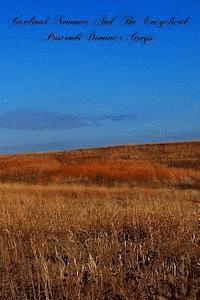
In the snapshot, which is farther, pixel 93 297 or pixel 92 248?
pixel 92 248

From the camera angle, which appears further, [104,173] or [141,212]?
[104,173]

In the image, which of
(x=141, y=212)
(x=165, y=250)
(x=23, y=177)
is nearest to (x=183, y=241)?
(x=165, y=250)

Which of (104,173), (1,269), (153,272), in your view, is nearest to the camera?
(153,272)

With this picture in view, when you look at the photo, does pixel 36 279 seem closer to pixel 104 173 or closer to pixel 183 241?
pixel 183 241

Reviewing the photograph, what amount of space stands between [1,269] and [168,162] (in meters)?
33.5

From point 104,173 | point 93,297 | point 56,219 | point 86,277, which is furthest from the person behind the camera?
point 104,173

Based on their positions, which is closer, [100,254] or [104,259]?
[104,259]

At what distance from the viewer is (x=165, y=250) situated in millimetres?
6258

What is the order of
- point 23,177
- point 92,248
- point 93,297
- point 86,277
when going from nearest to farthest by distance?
point 93,297 → point 86,277 → point 92,248 → point 23,177

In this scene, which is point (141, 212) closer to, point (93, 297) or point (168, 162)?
point (93, 297)

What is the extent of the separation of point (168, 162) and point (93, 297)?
3452 cm

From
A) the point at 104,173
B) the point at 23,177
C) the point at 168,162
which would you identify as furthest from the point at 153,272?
the point at 168,162

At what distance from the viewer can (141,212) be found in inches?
388

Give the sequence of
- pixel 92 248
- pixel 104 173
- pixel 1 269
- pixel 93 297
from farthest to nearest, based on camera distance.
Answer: pixel 104 173 < pixel 92 248 < pixel 1 269 < pixel 93 297
